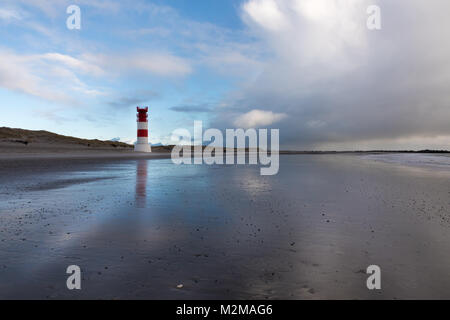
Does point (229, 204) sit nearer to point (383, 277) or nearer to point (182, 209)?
point (182, 209)

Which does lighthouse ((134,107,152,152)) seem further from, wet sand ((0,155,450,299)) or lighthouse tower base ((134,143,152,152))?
wet sand ((0,155,450,299))

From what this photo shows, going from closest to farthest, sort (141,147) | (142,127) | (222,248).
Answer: (222,248) < (142,127) < (141,147)

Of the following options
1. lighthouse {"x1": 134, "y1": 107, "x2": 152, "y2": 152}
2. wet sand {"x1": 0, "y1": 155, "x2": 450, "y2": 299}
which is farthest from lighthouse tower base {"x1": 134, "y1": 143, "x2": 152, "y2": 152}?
wet sand {"x1": 0, "y1": 155, "x2": 450, "y2": 299}

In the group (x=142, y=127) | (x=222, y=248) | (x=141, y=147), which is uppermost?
(x=142, y=127)

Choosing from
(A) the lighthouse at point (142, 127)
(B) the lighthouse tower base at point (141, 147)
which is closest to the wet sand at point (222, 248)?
(A) the lighthouse at point (142, 127)

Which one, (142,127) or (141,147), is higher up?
(142,127)

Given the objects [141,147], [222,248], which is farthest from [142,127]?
[222,248]

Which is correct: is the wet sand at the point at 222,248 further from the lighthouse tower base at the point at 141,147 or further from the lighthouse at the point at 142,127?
the lighthouse tower base at the point at 141,147

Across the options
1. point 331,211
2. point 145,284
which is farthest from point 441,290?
point 331,211

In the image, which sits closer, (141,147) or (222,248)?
(222,248)

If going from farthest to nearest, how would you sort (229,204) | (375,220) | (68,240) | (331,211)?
(229,204), (331,211), (375,220), (68,240)

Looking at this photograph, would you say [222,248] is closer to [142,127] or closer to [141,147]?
[142,127]
